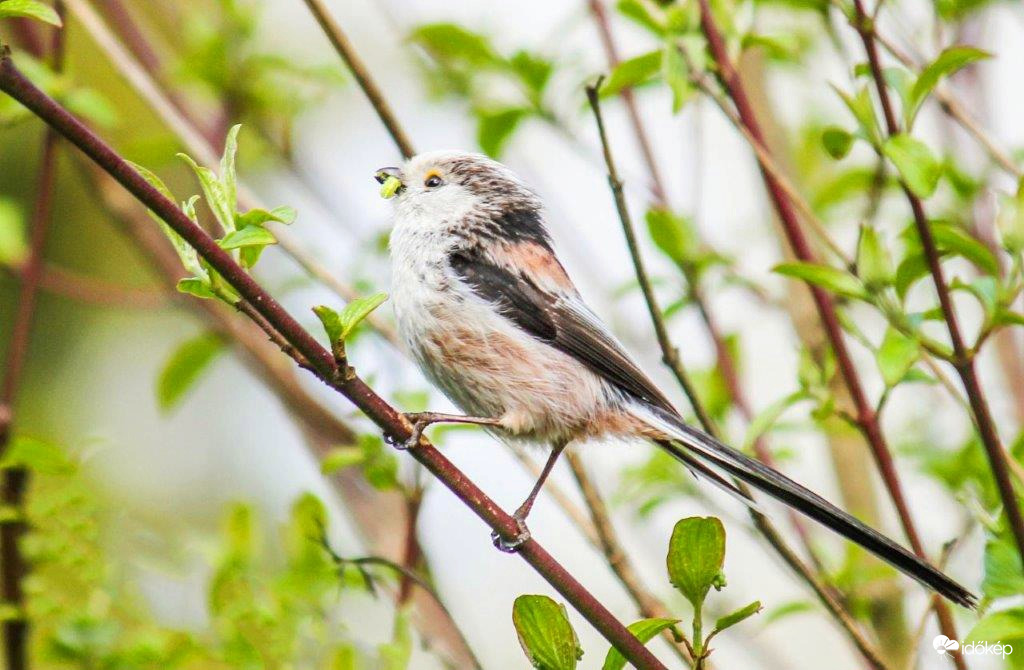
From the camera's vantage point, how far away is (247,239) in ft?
5.55

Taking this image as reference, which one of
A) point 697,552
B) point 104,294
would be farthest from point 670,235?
point 104,294

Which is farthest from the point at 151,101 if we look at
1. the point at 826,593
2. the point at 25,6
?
the point at 826,593

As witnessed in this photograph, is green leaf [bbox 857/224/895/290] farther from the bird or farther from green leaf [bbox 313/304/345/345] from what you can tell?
green leaf [bbox 313/304/345/345]

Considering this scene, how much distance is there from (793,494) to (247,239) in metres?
1.38

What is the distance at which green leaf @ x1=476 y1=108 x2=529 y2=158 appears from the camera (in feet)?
9.73

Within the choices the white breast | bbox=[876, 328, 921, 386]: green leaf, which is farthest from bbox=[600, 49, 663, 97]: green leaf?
bbox=[876, 328, 921, 386]: green leaf

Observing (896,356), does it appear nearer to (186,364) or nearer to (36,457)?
(36,457)

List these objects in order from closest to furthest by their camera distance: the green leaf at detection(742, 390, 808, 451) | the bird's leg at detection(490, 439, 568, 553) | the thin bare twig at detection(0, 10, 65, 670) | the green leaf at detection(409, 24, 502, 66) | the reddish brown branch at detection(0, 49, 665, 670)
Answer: the reddish brown branch at detection(0, 49, 665, 670) < the bird's leg at detection(490, 439, 568, 553) < the green leaf at detection(742, 390, 808, 451) < the thin bare twig at detection(0, 10, 65, 670) < the green leaf at detection(409, 24, 502, 66)

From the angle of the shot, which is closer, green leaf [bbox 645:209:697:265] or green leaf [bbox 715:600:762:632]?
green leaf [bbox 715:600:762:632]

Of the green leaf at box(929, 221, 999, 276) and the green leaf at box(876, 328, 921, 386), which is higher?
the green leaf at box(929, 221, 999, 276)

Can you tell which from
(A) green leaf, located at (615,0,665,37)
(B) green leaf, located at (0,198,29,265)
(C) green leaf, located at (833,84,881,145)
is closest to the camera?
(C) green leaf, located at (833,84,881,145)

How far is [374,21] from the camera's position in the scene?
5.58 m

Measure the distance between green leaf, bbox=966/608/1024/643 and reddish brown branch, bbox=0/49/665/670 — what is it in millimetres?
549

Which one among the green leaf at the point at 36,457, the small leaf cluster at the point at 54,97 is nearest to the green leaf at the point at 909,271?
the green leaf at the point at 36,457
